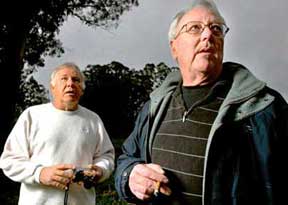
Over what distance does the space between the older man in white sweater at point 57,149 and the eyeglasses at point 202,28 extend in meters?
1.31

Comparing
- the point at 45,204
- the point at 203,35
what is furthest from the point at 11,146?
the point at 203,35

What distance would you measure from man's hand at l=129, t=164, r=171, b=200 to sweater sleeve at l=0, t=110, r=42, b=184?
4.42 feet

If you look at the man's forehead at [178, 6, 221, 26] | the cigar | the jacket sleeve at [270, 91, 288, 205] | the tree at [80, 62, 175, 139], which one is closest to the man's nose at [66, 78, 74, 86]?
the man's forehead at [178, 6, 221, 26]

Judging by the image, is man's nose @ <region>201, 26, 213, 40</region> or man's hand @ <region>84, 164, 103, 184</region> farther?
man's hand @ <region>84, 164, 103, 184</region>

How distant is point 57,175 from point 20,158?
0.30m

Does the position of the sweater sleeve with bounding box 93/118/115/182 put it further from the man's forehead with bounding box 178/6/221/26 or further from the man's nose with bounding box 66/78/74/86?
the man's forehead with bounding box 178/6/221/26

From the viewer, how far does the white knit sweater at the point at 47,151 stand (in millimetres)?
2914

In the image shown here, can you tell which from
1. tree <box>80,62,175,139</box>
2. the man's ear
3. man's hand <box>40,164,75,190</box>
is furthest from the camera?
tree <box>80,62,175,139</box>

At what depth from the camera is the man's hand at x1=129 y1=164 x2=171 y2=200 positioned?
159 cm

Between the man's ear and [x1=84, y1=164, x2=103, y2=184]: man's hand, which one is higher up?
the man's ear

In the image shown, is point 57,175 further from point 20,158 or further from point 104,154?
point 104,154

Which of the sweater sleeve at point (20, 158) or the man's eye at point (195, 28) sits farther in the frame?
the sweater sleeve at point (20, 158)

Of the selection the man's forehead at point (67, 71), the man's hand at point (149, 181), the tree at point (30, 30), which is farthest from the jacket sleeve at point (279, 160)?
the tree at point (30, 30)

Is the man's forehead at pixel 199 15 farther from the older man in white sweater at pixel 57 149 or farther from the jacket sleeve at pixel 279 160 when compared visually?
the older man in white sweater at pixel 57 149
